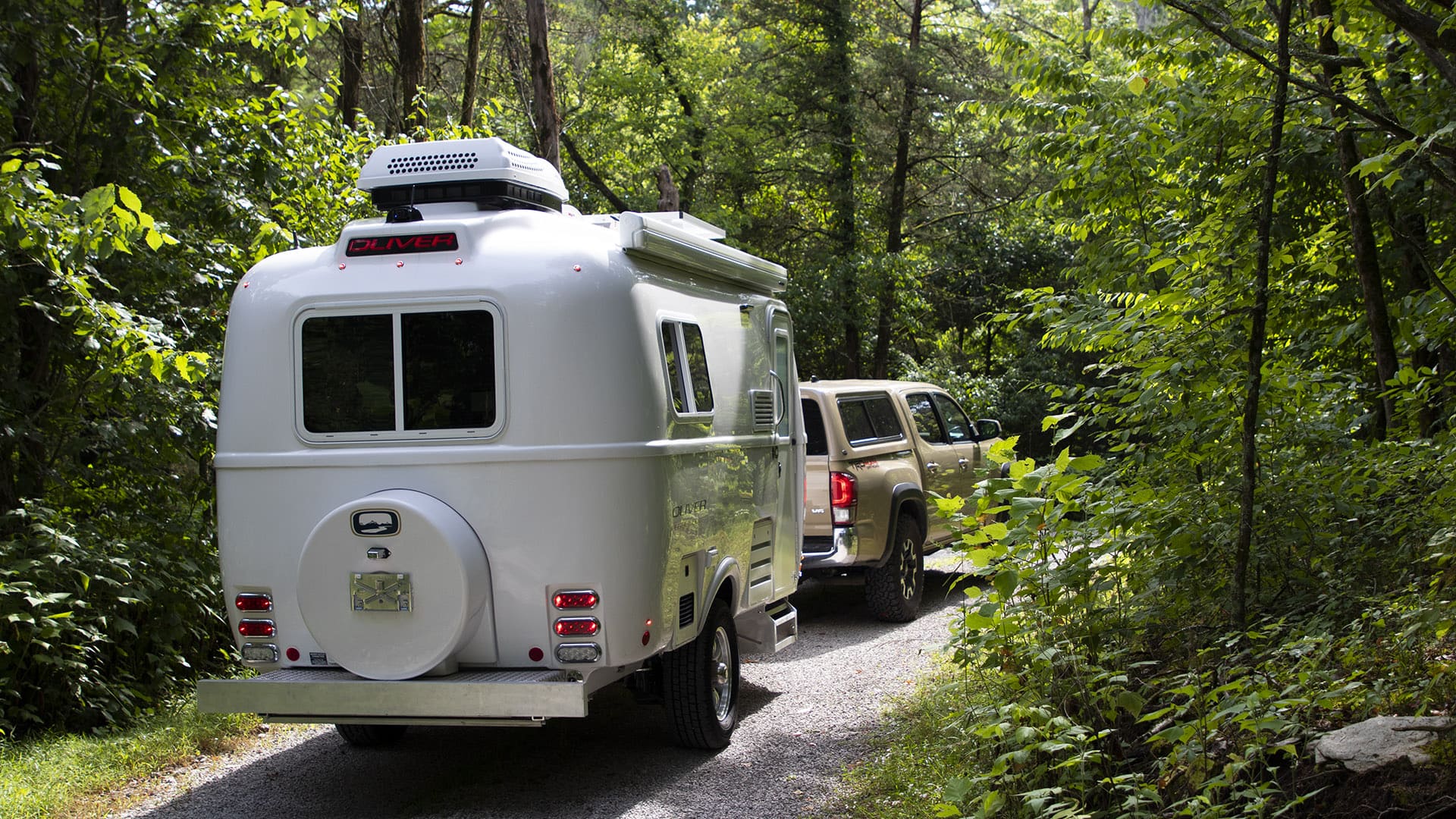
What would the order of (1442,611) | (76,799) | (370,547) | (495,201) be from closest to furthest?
(1442,611), (370,547), (76,799), (495,201)

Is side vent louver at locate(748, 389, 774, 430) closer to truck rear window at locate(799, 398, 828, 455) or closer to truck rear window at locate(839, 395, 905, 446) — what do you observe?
truck rear window at locate(799, 398, 828, 455)

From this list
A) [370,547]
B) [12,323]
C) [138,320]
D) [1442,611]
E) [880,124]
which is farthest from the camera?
[880,124]

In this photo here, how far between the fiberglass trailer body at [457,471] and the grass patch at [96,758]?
97 cm

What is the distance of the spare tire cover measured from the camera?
5512 millimetres

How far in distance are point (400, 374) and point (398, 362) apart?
57 mm

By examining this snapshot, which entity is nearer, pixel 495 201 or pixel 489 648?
pixel 489 648

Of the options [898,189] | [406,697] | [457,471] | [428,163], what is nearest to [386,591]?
[406,697]

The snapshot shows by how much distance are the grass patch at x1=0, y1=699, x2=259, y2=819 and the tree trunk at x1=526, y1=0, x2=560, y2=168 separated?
6.96 m

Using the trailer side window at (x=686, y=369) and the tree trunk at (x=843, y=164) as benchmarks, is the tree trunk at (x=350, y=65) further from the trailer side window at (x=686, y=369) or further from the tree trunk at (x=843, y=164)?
the trailer side window at (x=686, y=369)

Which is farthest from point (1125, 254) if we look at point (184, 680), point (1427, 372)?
point (184, 680)

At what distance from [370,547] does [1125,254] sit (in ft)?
16.8

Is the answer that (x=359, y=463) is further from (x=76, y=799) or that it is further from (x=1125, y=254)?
(x=1125, y=254)

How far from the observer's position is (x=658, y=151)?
2358 cm

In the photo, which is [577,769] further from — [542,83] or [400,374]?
[542,83]
